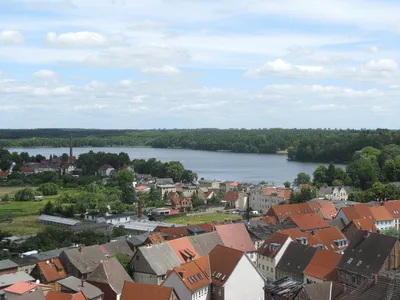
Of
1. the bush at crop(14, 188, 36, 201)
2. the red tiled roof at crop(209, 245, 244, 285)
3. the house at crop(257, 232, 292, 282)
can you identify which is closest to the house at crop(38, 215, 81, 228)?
the bush at crop(14, 188, 36, 201)

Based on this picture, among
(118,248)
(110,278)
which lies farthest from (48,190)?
(110,278)

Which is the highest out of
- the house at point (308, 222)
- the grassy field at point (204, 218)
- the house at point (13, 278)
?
the house at point (308, 222)

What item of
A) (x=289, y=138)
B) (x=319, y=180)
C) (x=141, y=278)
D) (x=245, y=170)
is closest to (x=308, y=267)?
(x=141, y=278)

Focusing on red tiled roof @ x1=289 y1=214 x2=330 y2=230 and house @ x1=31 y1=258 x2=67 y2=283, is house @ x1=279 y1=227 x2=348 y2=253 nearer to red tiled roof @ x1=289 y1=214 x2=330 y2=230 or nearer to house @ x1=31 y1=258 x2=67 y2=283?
red tiled roof @ x1=289 y1=214 x2=330 y2=230

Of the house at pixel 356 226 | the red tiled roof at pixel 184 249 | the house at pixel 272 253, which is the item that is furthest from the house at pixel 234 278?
the house at pixel 356 226

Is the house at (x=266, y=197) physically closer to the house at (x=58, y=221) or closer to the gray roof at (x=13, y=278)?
the house at (x=58, y=221)

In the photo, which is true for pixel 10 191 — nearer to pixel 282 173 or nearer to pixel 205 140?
pixel 282 173
